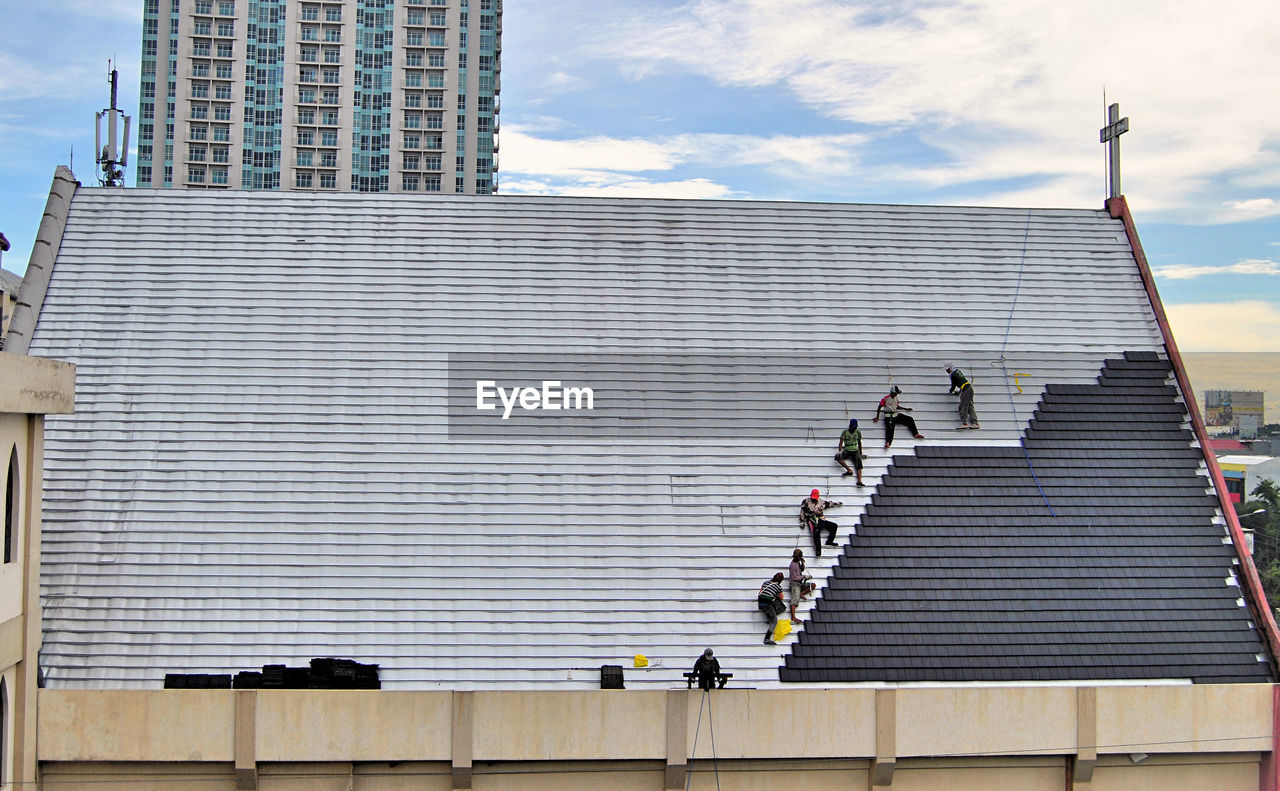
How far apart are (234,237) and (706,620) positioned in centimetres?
1438

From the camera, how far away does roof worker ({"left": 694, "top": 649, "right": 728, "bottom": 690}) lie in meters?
16.1

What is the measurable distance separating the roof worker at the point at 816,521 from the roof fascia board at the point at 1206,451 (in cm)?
745

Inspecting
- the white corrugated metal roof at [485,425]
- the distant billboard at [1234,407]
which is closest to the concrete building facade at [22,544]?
the white corrugated metal roof at [485,425]

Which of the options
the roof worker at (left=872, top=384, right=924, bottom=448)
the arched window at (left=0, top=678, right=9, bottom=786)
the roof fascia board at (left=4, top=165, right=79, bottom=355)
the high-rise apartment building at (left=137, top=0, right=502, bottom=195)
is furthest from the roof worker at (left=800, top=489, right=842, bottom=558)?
the high-rise apartment building at (left=137, top=0, right=502, bottom=195)

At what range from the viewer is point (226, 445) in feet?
66.1

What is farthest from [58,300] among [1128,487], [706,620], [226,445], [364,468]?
[1128,487]

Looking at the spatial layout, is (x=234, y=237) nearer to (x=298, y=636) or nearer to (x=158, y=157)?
(x=298, y=636)

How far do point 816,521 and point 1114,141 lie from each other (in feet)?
47.7

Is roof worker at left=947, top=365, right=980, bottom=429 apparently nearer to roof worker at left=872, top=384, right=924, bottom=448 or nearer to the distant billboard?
roof worker at left=872, top=384, right=924, bottom=448

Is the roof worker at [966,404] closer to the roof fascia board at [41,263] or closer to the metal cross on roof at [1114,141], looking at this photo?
the metal cross on roof at [1114,141]

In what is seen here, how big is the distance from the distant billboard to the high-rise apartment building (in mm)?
85902

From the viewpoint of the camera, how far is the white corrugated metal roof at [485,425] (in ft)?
58.6

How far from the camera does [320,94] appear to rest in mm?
83812

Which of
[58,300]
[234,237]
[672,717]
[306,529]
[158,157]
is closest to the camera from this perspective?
[672,717]
